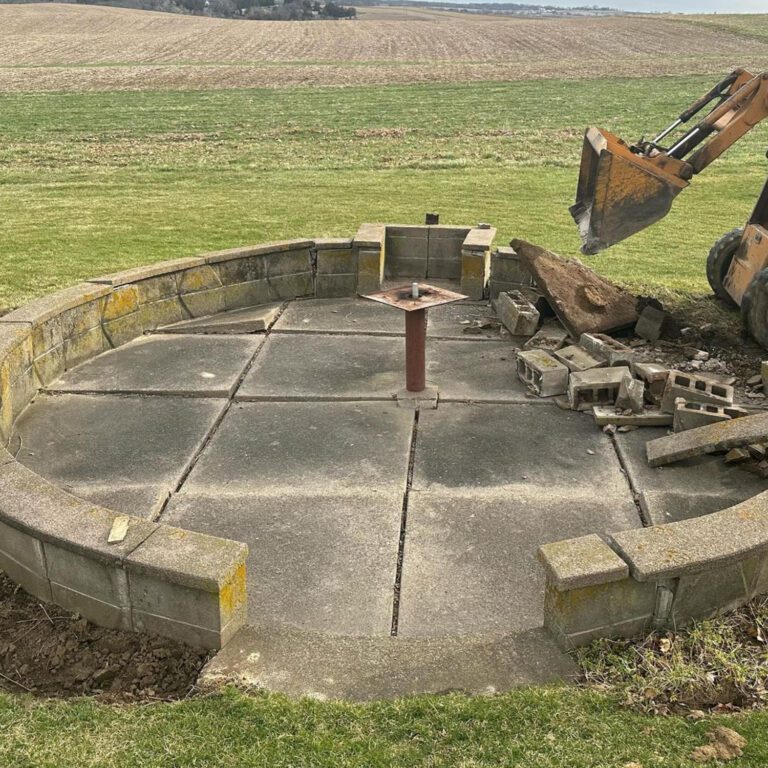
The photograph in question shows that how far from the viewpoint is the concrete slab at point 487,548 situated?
4258 millimetres

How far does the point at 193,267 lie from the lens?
855 centimetres

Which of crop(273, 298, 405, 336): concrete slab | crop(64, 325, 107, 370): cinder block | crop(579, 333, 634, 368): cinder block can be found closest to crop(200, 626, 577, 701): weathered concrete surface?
crop(579, 333, 634, 368): cinder block

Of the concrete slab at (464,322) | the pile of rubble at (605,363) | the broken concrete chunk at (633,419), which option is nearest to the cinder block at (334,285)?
the concrete slab at (464,322)

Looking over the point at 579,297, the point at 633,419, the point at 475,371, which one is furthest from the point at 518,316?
the point at 633,419

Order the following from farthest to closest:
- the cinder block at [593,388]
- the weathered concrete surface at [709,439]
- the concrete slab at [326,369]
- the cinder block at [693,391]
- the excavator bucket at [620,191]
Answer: the excavator bucket at [620,191], the concrete slab at [326,369], the cinder block at [593,388], the cinder block at [693,391], the weathered concrete surface at [709,439]

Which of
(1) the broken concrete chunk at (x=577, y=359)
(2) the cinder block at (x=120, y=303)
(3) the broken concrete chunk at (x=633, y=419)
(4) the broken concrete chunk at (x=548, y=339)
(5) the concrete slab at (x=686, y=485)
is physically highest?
(2) the cinder block at (x=120, y=303)

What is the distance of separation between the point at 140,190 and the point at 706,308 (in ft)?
38.4

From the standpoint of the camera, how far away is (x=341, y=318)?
29.0 feet

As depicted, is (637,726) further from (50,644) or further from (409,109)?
(409,109)

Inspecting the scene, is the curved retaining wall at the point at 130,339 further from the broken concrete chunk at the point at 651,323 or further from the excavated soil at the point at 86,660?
the broken concrete chunk at the point at 651,323

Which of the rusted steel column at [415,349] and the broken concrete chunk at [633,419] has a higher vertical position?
the rusted steel column at [415,349]

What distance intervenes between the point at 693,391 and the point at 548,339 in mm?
1827

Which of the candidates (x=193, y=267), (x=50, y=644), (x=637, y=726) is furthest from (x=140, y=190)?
(x=637, y=726)

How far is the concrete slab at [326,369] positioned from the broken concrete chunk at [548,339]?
123 centimetres
